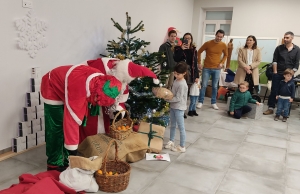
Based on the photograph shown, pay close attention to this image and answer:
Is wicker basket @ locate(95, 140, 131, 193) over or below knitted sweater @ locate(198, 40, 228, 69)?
below

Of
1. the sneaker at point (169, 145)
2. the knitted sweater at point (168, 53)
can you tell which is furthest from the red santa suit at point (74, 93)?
the knitted sweater at point (168, 53)

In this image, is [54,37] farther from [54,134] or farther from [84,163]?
[84,163]

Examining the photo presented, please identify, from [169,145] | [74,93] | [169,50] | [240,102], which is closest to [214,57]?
[240,102]

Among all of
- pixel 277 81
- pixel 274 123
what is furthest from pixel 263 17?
pixel 274 123

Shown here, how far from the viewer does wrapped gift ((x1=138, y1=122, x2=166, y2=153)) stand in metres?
3.04

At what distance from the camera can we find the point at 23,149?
2.94m

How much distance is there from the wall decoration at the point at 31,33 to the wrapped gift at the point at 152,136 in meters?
1.48

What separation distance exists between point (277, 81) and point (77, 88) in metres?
4.23

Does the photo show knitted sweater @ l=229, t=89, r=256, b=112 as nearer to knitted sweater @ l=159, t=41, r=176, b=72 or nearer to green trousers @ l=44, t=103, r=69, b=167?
knitted sweater @ l=159, t=41, r=176, b=72

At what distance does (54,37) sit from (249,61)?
3504 mm

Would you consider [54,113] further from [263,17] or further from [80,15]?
[263,17]

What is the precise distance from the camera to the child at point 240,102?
4.73 meters

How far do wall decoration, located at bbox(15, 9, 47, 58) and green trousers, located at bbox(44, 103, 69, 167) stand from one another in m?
0.85

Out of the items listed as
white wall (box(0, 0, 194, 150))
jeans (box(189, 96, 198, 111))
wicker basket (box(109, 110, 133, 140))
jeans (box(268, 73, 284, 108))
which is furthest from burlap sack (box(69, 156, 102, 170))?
jeans (box(268, 73, 284, 108))
